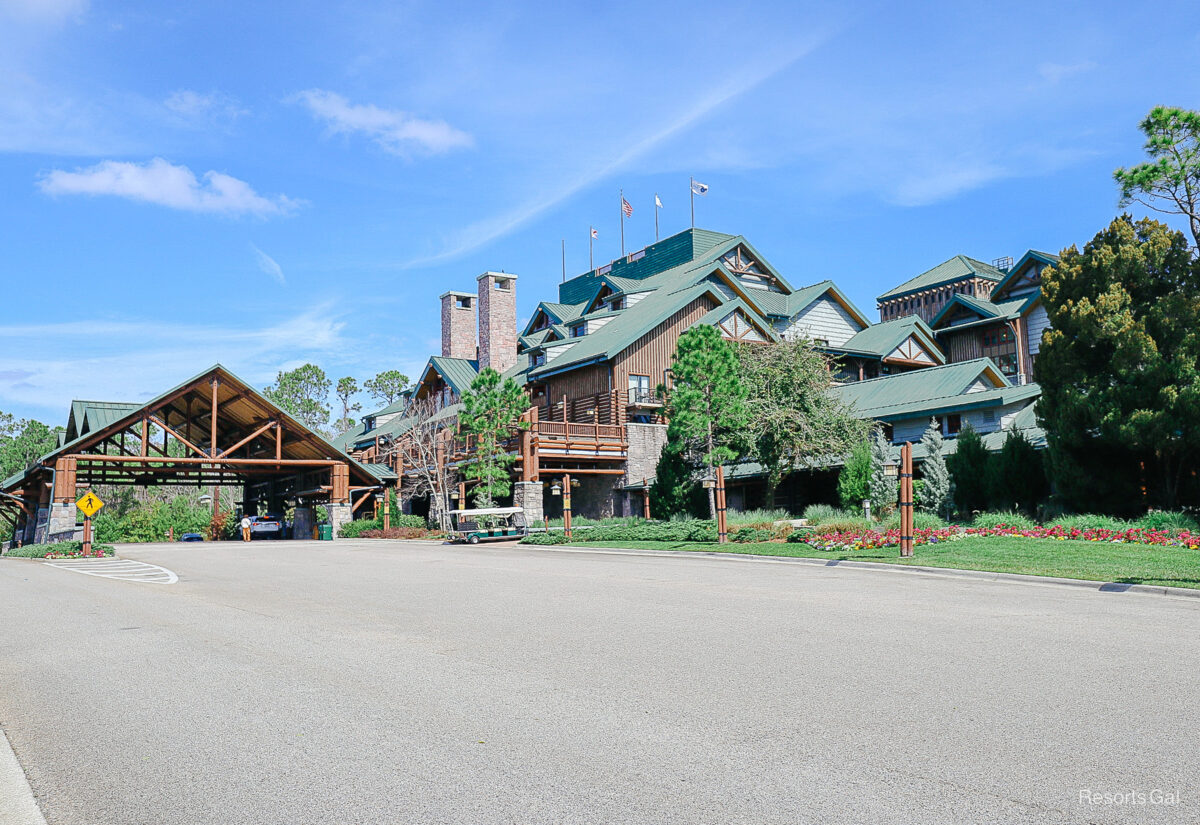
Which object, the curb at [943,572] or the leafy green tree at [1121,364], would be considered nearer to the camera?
the curb at [943,572]

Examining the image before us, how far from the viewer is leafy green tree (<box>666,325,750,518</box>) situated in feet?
103

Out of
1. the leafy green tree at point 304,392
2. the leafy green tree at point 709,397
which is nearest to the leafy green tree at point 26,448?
the leafy green tree at point 304,392

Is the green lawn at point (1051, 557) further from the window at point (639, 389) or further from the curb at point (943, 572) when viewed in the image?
the window at point (639, 389)

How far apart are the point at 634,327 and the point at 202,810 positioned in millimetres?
39144

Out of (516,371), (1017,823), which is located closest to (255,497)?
(516,371)

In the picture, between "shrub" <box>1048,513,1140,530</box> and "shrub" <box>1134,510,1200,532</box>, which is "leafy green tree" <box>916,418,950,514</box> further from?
"shrub" <box>1134,510,1200,532</box>

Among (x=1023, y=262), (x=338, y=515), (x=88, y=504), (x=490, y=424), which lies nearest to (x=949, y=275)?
(x=1023, y=262)

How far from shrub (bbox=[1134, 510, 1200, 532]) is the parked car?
1640 inches

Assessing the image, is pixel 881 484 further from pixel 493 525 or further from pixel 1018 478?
pixel 493 525

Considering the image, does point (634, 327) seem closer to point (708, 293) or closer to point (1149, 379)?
point (708, 293)

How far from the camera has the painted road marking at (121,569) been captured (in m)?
19.5

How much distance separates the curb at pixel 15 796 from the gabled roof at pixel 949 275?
206 feet

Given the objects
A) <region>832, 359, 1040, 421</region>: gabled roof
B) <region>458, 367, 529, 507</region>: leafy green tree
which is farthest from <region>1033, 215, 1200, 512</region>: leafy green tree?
<region>458, 367, 529, 507</region>: leafy green tree

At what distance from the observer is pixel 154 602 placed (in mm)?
14164
